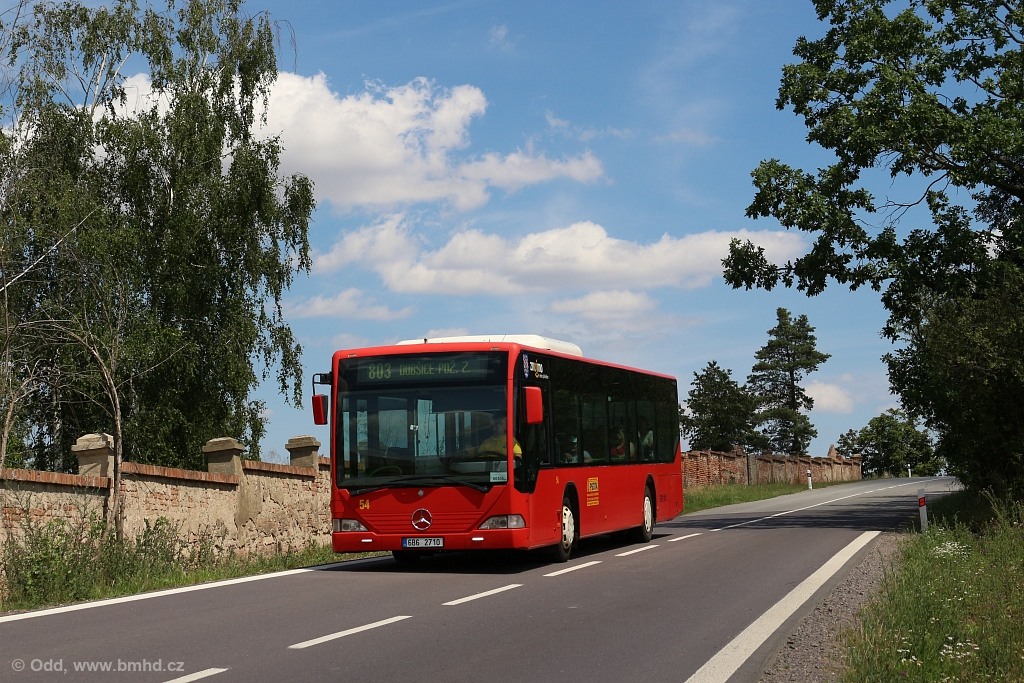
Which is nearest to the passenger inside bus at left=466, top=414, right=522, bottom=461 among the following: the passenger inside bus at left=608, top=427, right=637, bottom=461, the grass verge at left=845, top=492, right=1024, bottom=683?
the passenger inside bus at left=608, top=427, right=637, bottom=461

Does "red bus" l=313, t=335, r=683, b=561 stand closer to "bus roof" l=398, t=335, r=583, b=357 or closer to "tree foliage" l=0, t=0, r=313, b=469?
"bus roof" l=398, t=335, r=583, b=357

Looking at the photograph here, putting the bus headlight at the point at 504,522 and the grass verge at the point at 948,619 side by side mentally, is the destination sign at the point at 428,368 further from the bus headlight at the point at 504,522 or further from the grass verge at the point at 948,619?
the grass verge at the point at 948,619

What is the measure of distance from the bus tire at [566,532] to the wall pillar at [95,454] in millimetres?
6677

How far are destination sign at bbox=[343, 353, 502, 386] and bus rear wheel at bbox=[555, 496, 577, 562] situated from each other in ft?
8.03

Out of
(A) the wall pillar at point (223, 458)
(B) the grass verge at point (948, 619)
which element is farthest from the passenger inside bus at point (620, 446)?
(A) the wall pillar at point (223, 458)

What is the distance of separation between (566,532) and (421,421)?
2.90m

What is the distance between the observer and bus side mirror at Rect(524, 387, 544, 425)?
1492 cm

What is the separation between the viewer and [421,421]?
A: 15211 mm

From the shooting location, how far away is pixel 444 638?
9.30 metres

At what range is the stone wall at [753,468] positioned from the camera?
5122cm

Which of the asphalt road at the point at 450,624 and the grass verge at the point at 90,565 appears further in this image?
the grass verge at the point at 90,565

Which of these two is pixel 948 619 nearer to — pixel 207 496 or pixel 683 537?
pixel 683 537

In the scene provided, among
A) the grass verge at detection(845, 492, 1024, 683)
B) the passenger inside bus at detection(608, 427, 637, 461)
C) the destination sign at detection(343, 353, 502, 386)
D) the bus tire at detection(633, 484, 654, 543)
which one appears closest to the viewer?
the grass verge at detection(845, 492, 1024, 683)

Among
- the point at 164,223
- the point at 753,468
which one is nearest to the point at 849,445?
the point at 753,468
